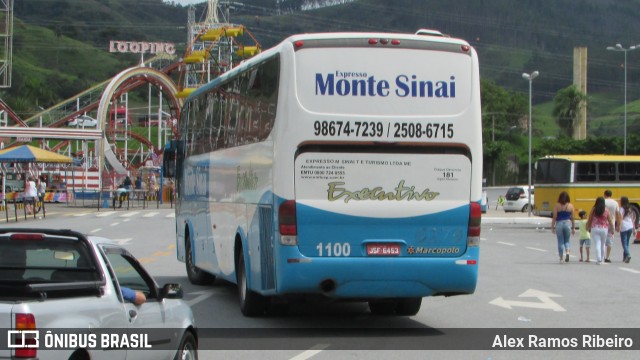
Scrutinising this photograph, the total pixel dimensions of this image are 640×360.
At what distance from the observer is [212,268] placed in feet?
55.4

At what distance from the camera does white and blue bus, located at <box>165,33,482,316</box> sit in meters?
12.6

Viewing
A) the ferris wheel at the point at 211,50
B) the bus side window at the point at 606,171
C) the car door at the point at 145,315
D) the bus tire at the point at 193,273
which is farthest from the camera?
the ferris wheel at the point at 211,50

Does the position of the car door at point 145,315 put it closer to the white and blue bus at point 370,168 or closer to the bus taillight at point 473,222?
the white and blue bus at point 370,168

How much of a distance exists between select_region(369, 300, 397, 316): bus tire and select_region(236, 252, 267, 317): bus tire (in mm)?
1747

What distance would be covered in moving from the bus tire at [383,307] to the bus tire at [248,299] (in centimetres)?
175

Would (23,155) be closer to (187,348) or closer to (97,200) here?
(97,200)

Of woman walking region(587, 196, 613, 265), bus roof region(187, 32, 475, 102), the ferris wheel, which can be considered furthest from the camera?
the ferris wheel

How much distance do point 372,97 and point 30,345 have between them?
732 centimetres

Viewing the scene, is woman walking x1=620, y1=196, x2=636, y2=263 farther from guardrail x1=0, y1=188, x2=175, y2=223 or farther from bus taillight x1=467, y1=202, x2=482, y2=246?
guardrail x1=0, y1=188, x2=175, y2=223

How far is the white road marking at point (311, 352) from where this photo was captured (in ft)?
35.9

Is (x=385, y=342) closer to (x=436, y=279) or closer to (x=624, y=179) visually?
(x=436, y=279)

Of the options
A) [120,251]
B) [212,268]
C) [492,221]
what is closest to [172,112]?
[492,221]

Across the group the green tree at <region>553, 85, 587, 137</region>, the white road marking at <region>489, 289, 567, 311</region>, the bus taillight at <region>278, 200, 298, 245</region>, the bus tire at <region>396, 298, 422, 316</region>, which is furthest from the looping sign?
the bus taillight at <region>278, 200, 298, 245</region>

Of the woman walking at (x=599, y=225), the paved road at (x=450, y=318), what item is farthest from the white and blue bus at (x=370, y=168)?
the woman walking at (x=599, y=225)
